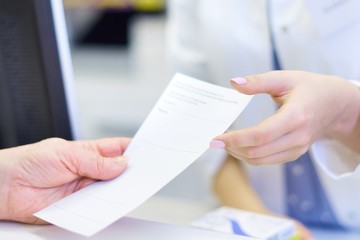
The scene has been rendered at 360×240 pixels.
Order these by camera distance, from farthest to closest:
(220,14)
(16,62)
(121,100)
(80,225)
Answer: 1. (121,100)
2. (220,14)
3. (16,62)
4. (80,225)

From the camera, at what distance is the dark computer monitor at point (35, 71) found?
0.72 m

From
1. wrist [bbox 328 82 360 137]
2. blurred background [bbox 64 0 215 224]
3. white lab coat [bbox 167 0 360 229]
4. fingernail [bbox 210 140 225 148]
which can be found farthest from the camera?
blurred background [bbox 64 0 215 224]

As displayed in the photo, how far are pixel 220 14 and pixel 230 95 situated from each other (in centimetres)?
45

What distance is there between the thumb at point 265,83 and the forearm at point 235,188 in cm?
37

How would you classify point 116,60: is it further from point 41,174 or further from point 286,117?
point 286,117

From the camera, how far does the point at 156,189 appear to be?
56 centimetres

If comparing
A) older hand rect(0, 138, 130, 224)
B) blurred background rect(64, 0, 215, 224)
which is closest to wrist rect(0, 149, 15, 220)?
older hand rect(0, 138, 130, 224)

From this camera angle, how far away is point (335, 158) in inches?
31.2

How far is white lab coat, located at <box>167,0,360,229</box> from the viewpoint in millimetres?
923

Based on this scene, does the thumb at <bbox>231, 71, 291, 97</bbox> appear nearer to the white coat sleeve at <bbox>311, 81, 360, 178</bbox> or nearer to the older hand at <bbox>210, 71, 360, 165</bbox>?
the older hand at <bbox>210, 71, 360, 165</bbox>

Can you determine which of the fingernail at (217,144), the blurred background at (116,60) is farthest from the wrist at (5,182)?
the blurred background at (116,60)

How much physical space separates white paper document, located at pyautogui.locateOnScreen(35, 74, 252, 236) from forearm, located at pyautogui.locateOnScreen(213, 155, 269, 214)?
1.19 ft

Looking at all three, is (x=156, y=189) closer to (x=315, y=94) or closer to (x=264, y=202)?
(x=315, y=94)

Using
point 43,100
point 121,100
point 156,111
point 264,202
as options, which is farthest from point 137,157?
point 121,100
